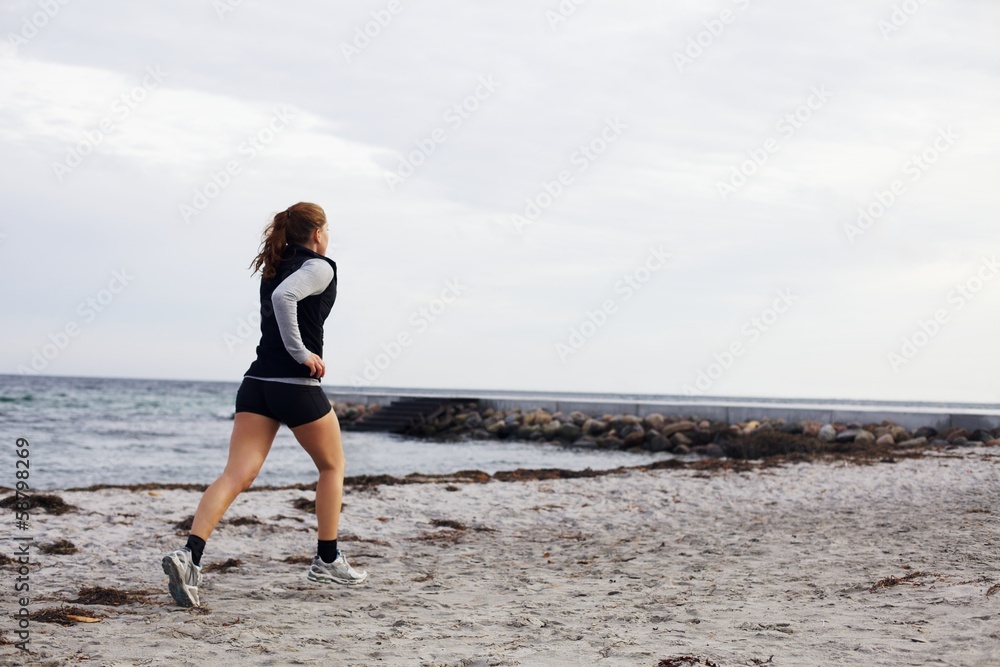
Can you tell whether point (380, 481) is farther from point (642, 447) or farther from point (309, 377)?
point (642, 447)

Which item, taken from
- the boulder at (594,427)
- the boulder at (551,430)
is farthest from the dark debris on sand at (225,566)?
the boulder at (551,430)

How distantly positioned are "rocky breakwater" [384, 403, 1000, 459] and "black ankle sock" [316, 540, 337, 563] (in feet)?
42.7

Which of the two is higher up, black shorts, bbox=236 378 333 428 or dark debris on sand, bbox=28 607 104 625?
black shorts, bbox=236 378 333 428

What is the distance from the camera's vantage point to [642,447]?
21172mm

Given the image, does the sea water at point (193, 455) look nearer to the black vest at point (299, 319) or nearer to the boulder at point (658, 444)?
the boulder at point (658, 444)

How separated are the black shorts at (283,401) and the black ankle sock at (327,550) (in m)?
0.80

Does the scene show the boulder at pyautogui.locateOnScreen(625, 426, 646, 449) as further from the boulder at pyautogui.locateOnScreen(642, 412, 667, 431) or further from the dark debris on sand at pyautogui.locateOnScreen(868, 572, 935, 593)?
the dark debris on sand at pyautogui.locateOnScreen(868, 572, 935, 593)

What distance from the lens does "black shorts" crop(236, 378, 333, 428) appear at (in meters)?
4.26

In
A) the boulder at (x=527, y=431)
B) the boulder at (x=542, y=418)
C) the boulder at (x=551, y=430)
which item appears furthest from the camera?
the boulder at (x=542, y=418)

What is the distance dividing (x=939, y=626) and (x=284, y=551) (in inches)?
165

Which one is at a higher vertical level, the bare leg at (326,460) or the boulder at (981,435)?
the bare leg at (326,460)

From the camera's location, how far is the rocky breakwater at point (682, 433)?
1722cm

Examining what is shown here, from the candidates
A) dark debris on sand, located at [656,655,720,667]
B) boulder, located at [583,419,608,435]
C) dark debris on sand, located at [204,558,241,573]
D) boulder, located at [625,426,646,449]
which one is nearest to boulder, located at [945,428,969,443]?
boulder, located at [625,426,646,449]

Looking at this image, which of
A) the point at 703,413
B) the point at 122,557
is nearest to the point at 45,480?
the point at 122,557
